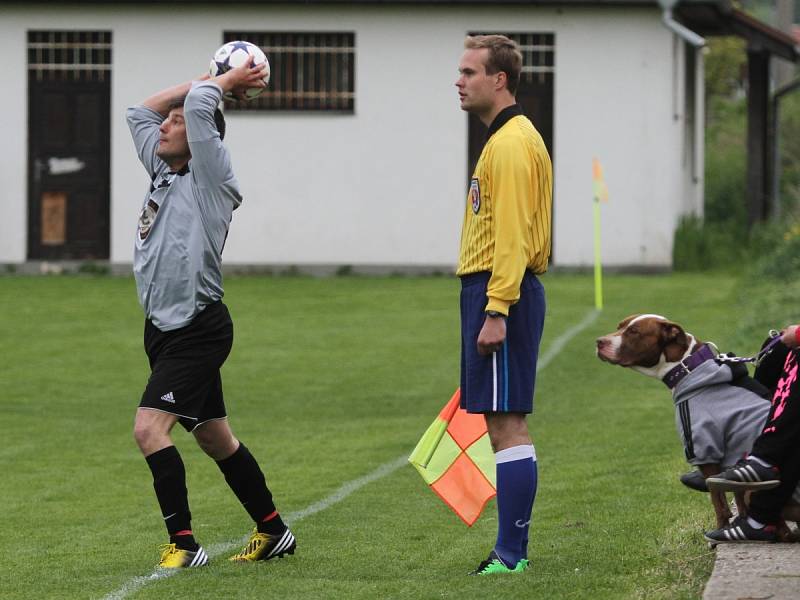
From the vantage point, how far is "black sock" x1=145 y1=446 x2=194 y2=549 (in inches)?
279

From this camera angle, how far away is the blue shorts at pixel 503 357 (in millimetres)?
6699

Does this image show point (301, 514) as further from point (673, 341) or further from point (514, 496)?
point (673, 341)

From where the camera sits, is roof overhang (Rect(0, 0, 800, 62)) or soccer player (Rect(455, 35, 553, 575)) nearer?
soccer player (Rect(455, 35, 553, 575))

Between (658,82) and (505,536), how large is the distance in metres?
21.4

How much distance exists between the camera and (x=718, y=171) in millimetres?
36844

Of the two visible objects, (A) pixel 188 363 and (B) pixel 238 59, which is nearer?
(A) pixel 188 363

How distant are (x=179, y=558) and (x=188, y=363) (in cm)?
83

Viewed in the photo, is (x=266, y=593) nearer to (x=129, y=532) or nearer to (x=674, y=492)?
(x=129, y=532)

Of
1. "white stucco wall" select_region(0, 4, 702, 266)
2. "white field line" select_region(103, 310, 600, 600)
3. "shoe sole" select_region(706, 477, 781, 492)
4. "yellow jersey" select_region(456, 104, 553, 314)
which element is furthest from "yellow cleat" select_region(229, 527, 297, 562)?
"white stucco wall" select_region(0, 4, 702, 266)

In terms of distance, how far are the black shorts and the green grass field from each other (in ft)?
2.33

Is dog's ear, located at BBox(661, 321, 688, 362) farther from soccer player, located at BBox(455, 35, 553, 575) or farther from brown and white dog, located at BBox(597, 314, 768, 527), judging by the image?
soccer player, located at BBox(455, 35, 553, 575)

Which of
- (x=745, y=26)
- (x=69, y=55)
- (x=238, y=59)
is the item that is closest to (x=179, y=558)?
(x=238, y=59)

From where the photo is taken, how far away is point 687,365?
6.80 metres

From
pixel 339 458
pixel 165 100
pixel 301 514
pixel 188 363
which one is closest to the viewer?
pixel 188 363
